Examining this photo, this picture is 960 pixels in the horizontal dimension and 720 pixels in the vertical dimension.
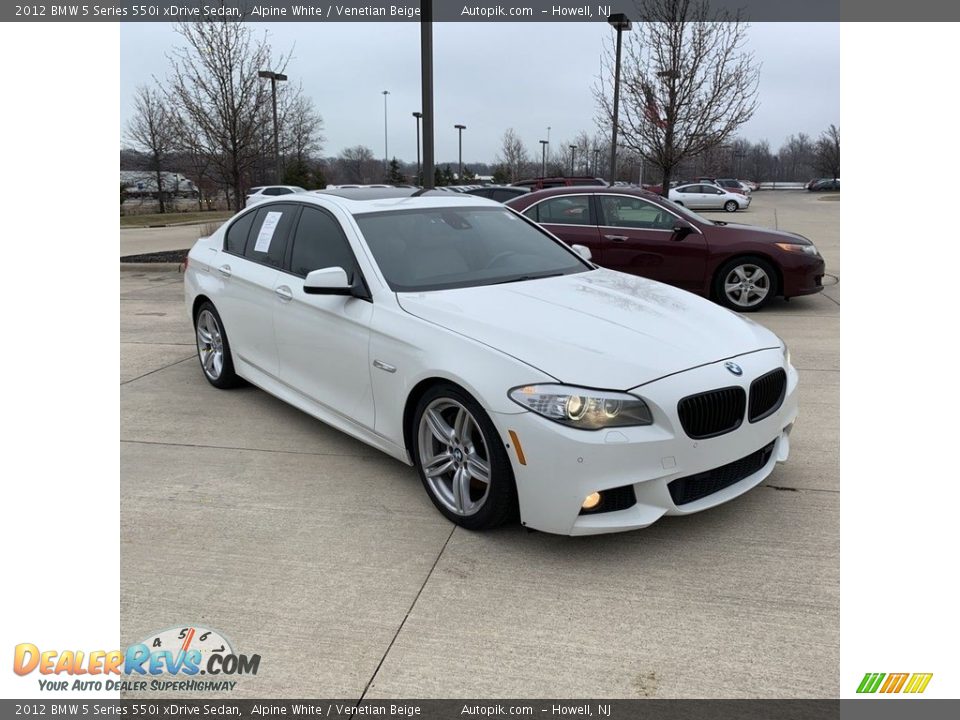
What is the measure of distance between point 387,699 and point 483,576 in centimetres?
80

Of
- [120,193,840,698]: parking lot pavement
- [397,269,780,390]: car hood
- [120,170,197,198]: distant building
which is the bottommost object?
[120,193,840,698]: parking lot pavement

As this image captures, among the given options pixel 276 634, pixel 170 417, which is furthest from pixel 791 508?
pixel 170 417

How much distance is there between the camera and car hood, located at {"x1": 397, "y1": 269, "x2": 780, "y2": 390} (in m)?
3.33

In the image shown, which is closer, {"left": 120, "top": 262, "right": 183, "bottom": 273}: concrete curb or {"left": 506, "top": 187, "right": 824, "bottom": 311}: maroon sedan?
{"left": 506, "top": 187, "right": 824, "bottom": 311}: maroon sedan

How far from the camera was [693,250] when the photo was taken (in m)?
9.03

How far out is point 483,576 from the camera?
129 inches

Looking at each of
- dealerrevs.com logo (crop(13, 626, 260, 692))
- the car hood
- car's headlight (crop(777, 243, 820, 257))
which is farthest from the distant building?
dealerrevs.com logo (crop(13, 626, 260, 692))

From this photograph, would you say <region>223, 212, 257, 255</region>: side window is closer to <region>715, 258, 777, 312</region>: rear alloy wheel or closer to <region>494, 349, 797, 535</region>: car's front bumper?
<region>494, 349, 797, 535</region>: car's front bumper

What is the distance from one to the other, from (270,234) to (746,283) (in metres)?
5.94

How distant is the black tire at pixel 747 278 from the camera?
8.98 meters

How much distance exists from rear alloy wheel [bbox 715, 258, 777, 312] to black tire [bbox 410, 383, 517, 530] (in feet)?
20.3

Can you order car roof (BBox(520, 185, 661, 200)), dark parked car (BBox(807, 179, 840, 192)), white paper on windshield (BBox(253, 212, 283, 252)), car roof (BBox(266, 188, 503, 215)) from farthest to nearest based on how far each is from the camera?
dark parked car (BBox(807, 179, 840, 192)) < car roof (BBox(520, 185, 661, 200)) < white paper on windshield (BBox(253, 212, 283, 252)) < car roof (BBox(266, 188, 503, 215))

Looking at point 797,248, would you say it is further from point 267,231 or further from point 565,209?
point 267,231
